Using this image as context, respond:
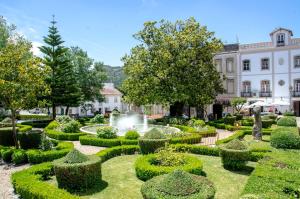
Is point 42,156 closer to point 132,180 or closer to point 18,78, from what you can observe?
point 132,180

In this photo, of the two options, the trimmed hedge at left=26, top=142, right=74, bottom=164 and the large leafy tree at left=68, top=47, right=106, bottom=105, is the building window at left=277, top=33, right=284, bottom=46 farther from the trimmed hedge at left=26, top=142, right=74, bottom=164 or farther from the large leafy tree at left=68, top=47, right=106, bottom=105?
the trimmed hedge at left=26, top=142, right=74, bottom=164

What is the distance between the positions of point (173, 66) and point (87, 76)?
2050cm

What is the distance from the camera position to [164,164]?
41.7ft

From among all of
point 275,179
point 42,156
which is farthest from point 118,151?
point 275,179

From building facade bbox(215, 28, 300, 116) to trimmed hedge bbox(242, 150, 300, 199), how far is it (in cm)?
3014

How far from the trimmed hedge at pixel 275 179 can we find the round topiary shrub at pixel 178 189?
111 centimetres

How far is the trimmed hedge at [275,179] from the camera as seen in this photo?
8.48 m

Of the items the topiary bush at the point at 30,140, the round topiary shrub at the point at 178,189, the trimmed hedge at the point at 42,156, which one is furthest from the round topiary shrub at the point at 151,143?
the round topiary shrub at the point at 178,189

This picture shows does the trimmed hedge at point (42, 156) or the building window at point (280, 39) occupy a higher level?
the building window at point (280, 39)

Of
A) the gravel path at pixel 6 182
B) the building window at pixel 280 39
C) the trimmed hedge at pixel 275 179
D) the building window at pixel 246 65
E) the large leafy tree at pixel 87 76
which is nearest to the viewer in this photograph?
the trimmed hedge at pixel 275 179

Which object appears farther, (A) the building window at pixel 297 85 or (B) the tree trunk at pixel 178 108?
(A) the building window at pixel 297 85

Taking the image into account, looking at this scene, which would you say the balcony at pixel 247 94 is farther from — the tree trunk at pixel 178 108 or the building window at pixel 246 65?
the tree trunk at pixel 178 108

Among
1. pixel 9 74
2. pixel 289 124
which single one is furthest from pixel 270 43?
pixel 9 74

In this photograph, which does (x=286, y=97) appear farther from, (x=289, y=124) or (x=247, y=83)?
(x=289, y=124)
